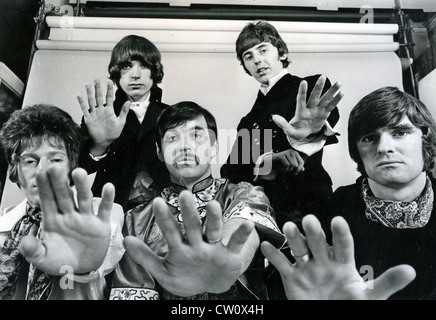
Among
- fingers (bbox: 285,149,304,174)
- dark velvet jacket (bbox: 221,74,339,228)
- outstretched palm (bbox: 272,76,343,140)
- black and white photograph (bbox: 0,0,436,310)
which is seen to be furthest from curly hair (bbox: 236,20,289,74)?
fingers (bbox: 285,149,304,174)

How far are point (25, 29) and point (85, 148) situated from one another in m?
0.59

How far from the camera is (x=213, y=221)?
Answer: 1.23 meters

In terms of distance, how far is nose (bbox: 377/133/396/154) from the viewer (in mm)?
1608

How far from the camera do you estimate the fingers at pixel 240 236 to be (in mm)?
1235

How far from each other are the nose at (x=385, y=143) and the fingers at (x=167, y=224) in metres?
0.75

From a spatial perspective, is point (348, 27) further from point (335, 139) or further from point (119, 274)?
point (119, 274)

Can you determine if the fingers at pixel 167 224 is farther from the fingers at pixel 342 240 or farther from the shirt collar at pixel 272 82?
the shirt collar at pixel 272 82

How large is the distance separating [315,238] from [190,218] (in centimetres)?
32

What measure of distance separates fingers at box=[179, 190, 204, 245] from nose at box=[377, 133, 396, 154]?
2.30ft

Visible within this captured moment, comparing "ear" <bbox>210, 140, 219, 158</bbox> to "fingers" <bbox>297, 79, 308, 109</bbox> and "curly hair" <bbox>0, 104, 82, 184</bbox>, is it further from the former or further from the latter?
"curly hair" <bbox>0, 104, 82, 184</bbox>

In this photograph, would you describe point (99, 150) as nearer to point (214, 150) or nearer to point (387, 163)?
point (214, 150)
